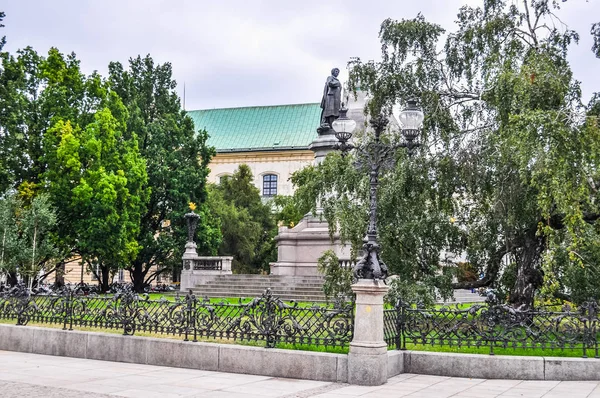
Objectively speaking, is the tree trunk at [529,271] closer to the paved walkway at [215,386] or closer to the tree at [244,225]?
the paved walkway at [215,386]

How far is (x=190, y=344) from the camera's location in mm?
11562

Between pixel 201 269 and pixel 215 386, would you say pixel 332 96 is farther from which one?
pixel 215 386

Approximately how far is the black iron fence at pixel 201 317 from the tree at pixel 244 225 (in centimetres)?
3150

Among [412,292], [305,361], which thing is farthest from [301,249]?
[305,361]

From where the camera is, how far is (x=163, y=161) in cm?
3694

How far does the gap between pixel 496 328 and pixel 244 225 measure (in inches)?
1451

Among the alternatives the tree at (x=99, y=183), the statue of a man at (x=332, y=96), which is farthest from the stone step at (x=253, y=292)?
the statue of a man at (x=332, y=96)

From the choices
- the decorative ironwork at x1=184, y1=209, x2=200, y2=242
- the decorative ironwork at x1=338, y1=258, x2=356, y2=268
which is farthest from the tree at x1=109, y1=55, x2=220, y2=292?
the decorative ironwork at x1=338, y1=258, x2=356, y2=268

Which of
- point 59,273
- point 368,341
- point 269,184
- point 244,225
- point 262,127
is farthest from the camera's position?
point 262,127

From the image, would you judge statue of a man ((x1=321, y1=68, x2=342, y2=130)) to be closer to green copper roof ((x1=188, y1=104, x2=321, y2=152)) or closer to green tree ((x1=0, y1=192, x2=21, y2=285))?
green tree ((x1=0, y1=192, x2=21, y2=285))

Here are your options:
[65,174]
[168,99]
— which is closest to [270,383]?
[65,174]

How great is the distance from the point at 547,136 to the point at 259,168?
55.7 metres

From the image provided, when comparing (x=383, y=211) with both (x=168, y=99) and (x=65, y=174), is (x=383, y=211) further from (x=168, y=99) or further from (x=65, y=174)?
(x=168, y=99)

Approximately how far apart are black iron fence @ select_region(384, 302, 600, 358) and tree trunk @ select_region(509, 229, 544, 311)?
384 centimetres
